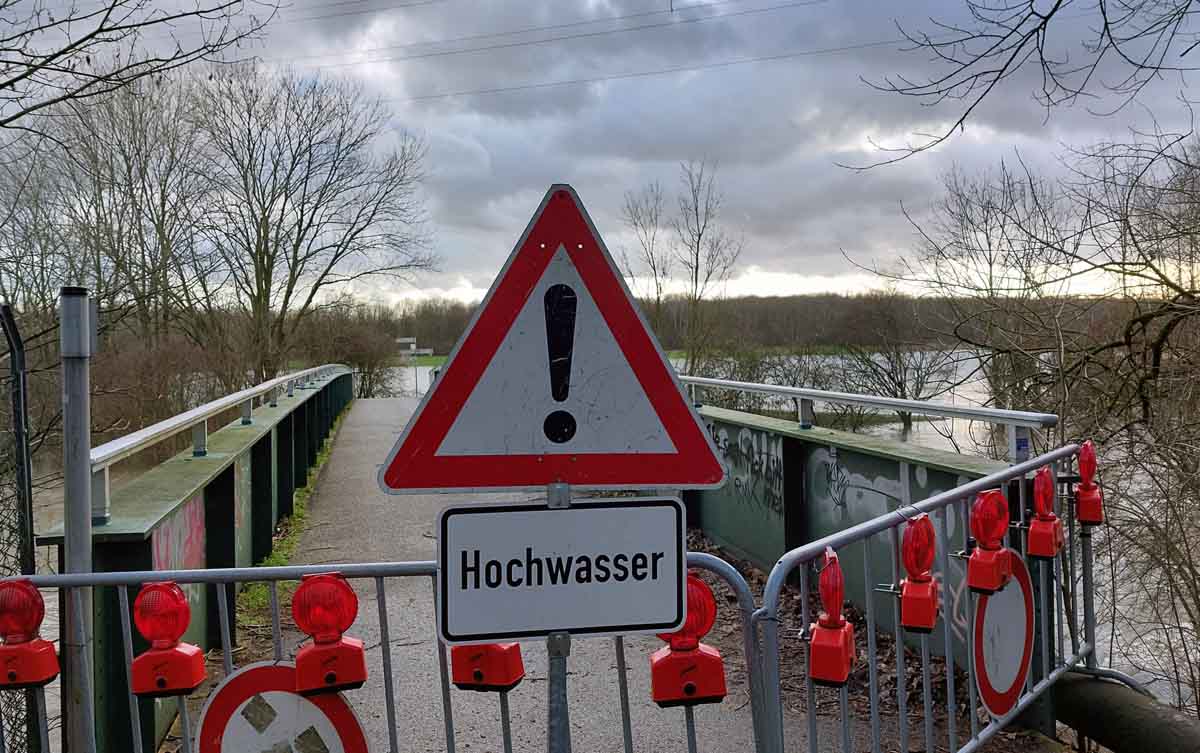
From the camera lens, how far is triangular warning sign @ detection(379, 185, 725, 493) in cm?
234

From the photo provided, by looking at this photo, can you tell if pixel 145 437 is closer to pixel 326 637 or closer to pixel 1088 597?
→ pixel 326 637

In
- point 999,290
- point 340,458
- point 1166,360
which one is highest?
point 999,290

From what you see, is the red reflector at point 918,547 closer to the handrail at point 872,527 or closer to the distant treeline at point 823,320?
the handrail at point 872,527

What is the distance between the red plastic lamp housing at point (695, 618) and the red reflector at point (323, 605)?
2.76 feet

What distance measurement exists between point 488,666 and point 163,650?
865 millimetres

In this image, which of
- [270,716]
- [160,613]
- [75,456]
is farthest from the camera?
[75,456]

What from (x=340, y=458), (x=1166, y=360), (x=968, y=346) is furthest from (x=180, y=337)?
(x=1166, y=360)

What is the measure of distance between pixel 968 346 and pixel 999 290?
0.72 metres

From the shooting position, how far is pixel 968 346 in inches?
384

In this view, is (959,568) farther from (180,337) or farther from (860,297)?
(180,337)

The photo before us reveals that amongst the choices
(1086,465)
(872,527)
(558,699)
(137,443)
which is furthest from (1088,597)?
(137,443)

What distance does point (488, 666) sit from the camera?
8.29 ft

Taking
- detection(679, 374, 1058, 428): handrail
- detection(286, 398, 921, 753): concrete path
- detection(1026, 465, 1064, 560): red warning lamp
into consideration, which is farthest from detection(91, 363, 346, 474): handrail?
detection(1026, 465, 1064, 560): red warning lamp

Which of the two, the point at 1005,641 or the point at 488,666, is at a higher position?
the point at 488,666
